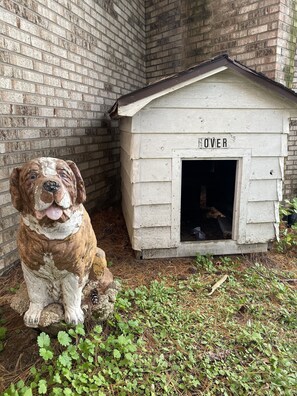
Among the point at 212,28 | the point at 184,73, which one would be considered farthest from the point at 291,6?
the point at 184,73

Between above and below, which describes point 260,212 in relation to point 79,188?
below

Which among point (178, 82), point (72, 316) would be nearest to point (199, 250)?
point (178, 82)

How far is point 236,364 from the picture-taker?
2.28 m

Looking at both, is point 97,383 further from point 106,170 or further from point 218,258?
point 106,170

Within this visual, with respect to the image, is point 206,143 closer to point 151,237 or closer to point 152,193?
point 152,193

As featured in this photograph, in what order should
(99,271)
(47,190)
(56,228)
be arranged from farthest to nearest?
(99,271)
(56,228)
(47,190)

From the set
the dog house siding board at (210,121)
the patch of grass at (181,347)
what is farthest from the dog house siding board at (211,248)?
the dog house siding board at (210,121)

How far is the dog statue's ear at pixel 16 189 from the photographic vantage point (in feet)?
6.01

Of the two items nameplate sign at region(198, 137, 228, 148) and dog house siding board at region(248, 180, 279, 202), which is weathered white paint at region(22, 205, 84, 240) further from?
dog house siding board at region(248, 180, 279, 202)

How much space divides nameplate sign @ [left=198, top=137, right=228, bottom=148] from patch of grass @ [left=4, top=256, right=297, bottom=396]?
1.54m

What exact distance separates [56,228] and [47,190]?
252mm

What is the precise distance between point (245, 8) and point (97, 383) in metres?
5.81

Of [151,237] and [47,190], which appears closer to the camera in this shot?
[47,190]

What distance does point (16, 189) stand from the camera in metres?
1.84
